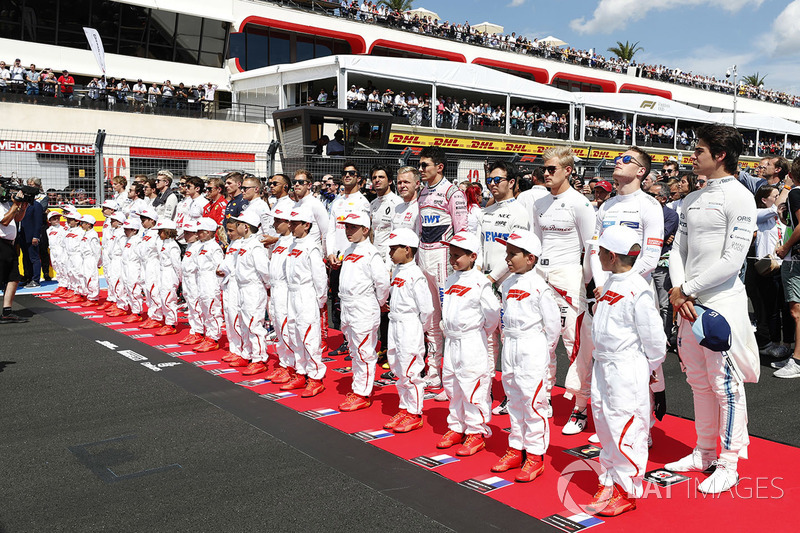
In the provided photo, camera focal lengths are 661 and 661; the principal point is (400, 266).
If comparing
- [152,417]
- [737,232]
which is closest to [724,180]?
[737,232]

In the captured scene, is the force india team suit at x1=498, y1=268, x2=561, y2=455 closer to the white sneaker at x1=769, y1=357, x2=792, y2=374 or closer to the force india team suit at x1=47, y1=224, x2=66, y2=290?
the white sneaker at x1=769, y1=357, x2=792, y2=374

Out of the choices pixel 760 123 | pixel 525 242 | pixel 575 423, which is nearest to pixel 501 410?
pixel 575 423

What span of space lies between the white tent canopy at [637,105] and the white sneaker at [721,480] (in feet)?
87.0

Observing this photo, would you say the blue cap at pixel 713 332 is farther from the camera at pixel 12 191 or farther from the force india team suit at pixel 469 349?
the camera at pixel 12 191

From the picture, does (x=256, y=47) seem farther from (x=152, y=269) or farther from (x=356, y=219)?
(x=356, y=219)

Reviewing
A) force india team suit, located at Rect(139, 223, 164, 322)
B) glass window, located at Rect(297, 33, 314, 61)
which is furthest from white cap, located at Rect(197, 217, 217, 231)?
glass window, located at Rect(297, 33, 314, 61)

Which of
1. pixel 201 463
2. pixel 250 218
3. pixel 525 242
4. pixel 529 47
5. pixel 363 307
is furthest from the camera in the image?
pixel 529 47

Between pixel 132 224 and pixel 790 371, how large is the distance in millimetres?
8790

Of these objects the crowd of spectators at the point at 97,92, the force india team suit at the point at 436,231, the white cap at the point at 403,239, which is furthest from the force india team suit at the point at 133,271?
the crowd of spectators at the point at 97,92

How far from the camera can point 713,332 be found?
377cm

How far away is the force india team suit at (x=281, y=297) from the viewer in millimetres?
6496

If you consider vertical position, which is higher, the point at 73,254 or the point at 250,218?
the point at 250,218

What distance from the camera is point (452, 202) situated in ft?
20.0

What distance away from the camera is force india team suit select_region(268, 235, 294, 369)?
6.50 m
